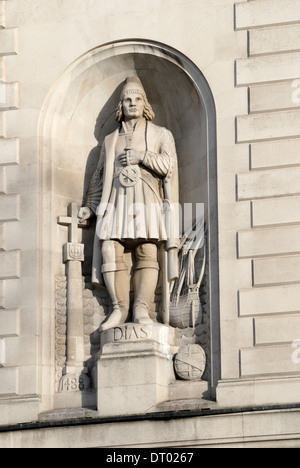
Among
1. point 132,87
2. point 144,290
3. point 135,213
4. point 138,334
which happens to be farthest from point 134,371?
point 132,87

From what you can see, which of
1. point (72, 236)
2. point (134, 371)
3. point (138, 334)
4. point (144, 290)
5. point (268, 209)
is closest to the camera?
point (134, 371)

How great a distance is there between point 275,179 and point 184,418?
3.32 meters

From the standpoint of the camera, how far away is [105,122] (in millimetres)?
23688

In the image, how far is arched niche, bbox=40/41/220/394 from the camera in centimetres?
2267

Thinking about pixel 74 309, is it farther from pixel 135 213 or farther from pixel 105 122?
pixel 105 122

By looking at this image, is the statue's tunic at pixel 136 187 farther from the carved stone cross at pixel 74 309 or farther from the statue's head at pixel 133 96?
the carved stone cross at pixel 74 309

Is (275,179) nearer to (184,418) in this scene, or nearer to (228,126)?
(228,126)

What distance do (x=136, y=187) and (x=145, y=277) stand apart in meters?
1.21

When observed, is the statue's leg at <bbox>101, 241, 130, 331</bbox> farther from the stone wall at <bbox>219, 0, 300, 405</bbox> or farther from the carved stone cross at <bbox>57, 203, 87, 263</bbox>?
the stone wall at <bbox>219, 0, 300, 405</bbox>

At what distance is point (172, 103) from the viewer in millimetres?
23359

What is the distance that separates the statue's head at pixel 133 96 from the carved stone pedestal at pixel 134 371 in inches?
119

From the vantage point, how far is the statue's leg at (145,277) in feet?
73.6

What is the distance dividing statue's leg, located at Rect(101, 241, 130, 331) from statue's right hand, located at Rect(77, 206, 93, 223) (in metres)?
0.56
